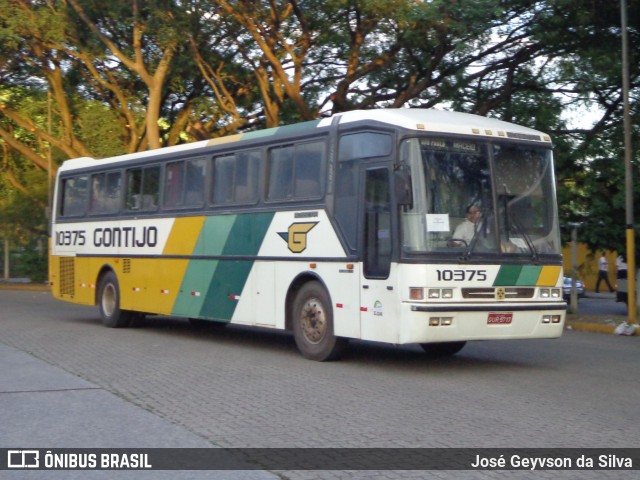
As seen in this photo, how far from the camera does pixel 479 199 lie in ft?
40.7

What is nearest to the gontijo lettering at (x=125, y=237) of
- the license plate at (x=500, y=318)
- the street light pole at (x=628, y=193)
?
the license plate at (x=500, y=318)

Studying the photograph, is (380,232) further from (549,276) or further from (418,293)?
(549,276)

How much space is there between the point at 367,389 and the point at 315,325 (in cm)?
273

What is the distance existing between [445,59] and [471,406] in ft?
51.3

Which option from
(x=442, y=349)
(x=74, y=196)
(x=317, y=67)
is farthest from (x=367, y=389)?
(x=317, y=67)

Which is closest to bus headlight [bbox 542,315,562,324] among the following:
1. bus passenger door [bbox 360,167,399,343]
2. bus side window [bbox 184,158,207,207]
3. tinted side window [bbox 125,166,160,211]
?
bus passenger door [bbox 360,167,399,343]

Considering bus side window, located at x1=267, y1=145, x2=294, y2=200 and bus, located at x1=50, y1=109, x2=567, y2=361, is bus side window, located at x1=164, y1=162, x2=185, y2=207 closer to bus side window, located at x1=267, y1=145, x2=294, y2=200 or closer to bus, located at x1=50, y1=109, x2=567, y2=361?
bus, located at x1=50, y1=109, x2=567, y2=361

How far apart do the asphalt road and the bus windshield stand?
5.28ft

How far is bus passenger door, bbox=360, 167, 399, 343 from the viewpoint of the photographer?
12.1m

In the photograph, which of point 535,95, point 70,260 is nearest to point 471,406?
point 70,260

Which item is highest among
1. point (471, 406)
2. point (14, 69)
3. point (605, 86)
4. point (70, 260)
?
point (14, 69)

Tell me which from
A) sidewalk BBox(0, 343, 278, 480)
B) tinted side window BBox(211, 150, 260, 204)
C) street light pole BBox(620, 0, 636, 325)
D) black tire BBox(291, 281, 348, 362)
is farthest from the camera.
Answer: street light pole BBox(620, 0, 636, 325)

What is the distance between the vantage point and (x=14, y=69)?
3044cm

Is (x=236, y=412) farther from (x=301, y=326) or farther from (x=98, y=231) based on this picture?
(x=98, y=231)
